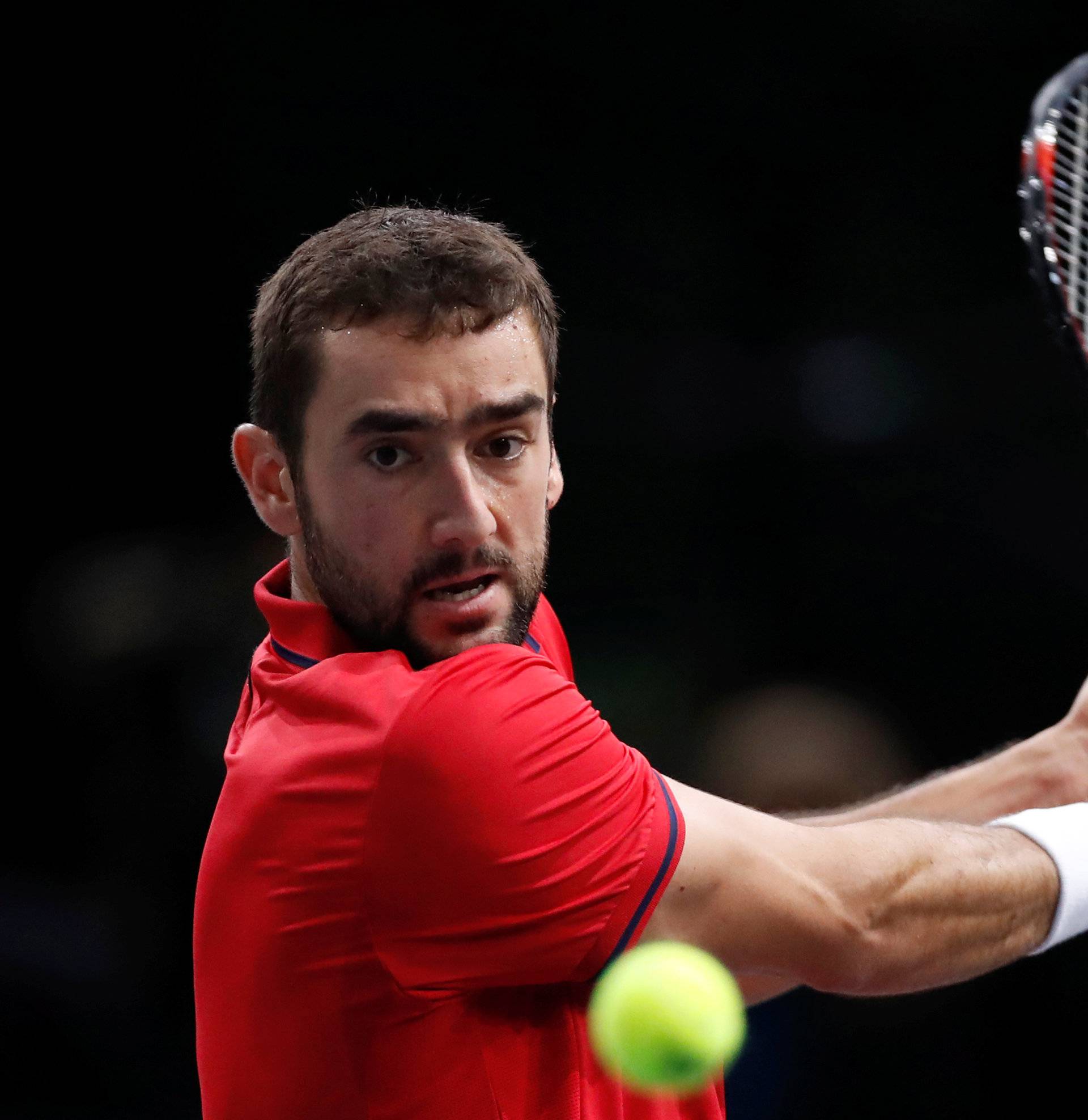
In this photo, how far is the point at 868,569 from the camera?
393 centimetres

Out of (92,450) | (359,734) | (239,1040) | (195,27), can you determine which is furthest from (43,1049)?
(195,27)

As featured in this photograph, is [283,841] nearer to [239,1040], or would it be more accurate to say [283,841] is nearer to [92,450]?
[239,1040]

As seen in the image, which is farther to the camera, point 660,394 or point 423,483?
point 660,394

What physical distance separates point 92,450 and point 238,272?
620 mm

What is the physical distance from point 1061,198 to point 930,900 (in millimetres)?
1117

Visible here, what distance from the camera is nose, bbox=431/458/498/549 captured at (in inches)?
60.2

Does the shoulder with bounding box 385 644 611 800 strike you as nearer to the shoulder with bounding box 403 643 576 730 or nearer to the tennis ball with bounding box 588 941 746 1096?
the shoulder with bounding box 403 643 576 730

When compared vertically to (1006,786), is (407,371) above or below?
above

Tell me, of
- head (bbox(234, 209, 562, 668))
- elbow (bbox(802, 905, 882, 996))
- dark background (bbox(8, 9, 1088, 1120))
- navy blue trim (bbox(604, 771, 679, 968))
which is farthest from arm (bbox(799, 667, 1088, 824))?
dark background (bbox(8, 9, 1088, 1120))

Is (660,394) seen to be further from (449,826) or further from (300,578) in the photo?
(449,826)

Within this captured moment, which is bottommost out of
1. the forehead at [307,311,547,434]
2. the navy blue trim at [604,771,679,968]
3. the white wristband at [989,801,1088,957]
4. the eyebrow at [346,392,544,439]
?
the white wristband at [989,801,1088,957]

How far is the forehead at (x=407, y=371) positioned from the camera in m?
1.51

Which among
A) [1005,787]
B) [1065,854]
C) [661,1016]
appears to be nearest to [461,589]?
[661,1016]

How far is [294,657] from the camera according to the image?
1615 millimetres
